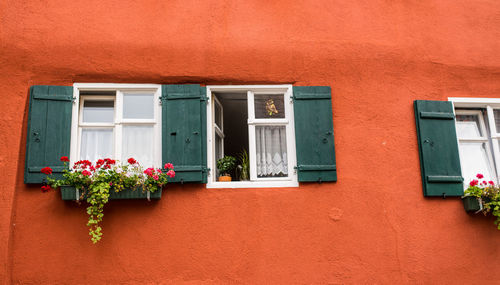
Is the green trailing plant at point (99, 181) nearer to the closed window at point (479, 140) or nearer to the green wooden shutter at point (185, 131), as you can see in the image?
the green wooden shutter at point (185, 131)

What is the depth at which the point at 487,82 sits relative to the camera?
5.80 metres

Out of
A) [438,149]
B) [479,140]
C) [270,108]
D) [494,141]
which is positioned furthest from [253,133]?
[494,141]

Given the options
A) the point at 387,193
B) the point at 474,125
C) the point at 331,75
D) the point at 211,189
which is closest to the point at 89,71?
the point at 211,189

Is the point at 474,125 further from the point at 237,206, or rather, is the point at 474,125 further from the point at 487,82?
the point at 237,206

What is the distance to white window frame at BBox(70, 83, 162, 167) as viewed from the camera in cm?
518

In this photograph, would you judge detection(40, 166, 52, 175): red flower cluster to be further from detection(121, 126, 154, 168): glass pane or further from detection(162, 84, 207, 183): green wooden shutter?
detection(162, 84, 207, 183): green wooden shutter

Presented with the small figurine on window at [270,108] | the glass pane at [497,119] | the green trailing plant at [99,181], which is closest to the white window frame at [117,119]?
the green trailing plant at [99,181]

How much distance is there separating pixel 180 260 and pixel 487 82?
446 cm

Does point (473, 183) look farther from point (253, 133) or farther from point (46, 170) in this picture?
point (46, 170)

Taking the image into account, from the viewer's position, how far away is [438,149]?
5422 millimetres

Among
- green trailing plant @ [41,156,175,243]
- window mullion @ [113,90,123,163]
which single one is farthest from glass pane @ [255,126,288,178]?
window mullion @ [113,90,123,163]

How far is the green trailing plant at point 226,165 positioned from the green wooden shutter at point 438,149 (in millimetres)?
2279

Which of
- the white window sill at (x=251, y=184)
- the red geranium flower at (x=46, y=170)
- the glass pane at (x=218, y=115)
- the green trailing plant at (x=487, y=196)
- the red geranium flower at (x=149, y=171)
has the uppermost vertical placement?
the glass pane at (x=218, y=115)

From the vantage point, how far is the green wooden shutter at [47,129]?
16.0ft
